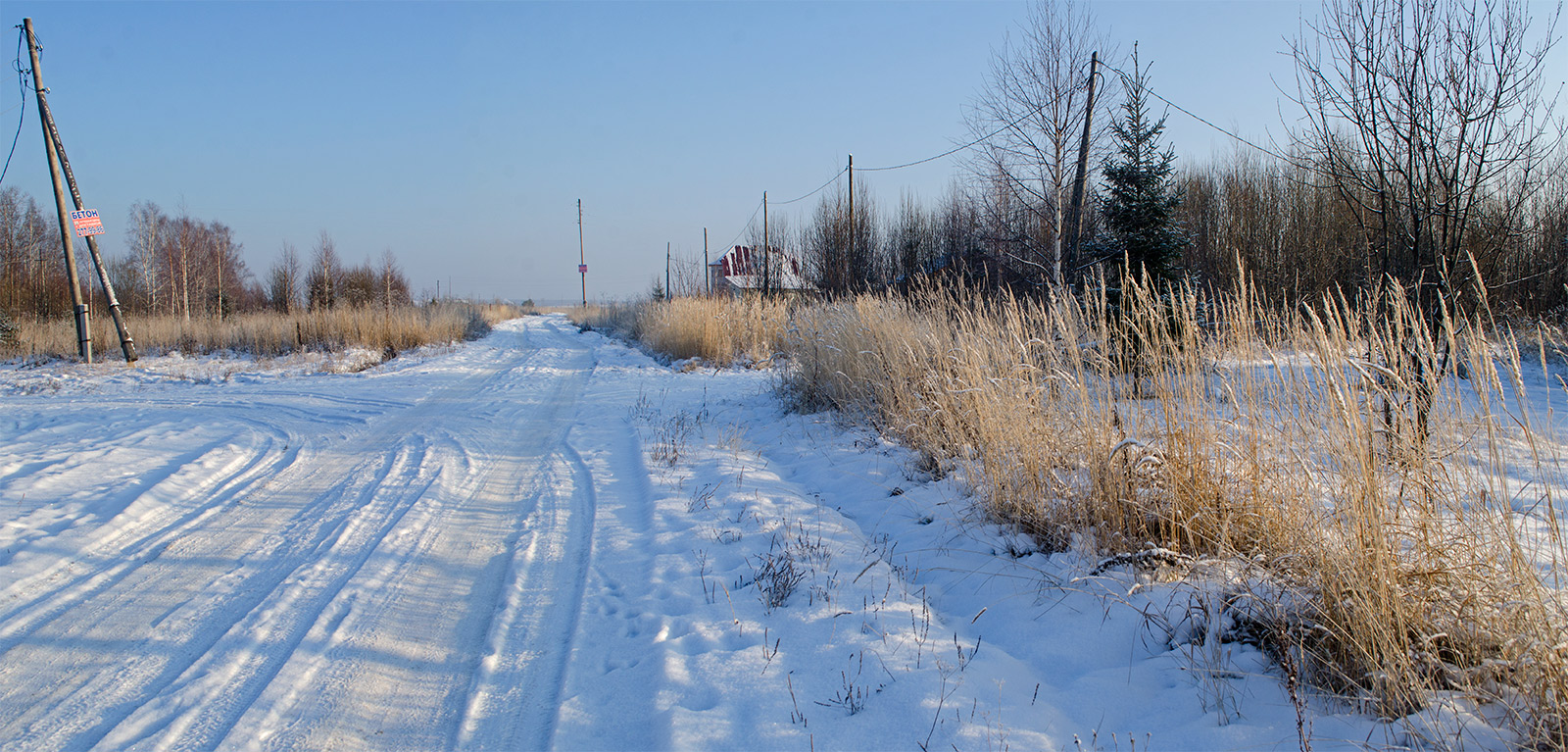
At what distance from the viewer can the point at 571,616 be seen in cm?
288

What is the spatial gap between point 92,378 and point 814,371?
12685 mm

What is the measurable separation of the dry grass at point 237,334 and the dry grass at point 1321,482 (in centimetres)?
1706

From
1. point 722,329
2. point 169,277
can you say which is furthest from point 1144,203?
point 169,277

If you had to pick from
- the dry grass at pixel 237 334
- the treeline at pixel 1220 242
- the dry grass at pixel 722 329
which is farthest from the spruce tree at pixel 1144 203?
the dry grass at pixel 237 334

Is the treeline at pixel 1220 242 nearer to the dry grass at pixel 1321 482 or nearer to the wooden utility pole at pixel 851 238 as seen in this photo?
the wooden utility pole at pixel 851 238

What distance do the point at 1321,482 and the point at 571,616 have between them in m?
3.07

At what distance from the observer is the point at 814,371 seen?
27.2 feet

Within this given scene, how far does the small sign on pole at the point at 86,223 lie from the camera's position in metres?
12.7

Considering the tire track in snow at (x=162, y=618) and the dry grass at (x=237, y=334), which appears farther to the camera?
the dry grass at (x=237, y=334)

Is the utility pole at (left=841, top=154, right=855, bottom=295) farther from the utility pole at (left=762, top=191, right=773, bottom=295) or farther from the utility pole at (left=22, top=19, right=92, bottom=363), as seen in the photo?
the utility pole at (left=22, top=19, right=92, bottom=363)

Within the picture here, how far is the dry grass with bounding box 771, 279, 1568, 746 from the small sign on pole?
16904 millimetres

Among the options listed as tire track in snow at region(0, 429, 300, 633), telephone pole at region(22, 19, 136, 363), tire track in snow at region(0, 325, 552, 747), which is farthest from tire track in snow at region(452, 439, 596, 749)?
telephone pole at region(22, 19, 136, 363)

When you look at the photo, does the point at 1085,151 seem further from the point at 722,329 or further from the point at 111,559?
the point at 111,559

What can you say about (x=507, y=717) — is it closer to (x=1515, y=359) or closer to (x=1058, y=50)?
(x=1515, y=359)
